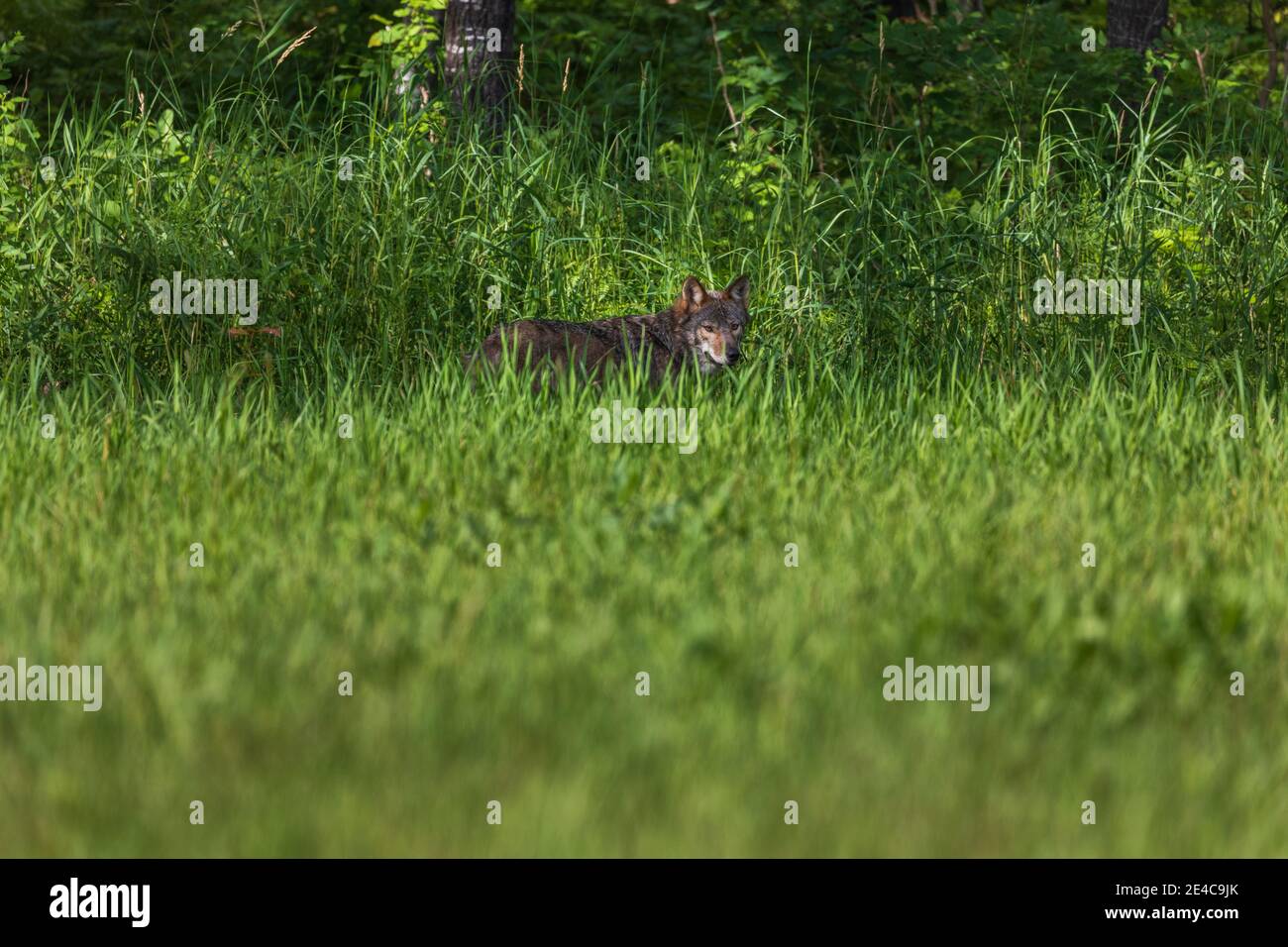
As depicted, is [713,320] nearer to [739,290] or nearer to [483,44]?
[739,290]

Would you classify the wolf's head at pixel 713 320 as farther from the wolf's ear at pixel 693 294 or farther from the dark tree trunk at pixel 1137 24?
the dark tree trunk at pixel 1137 24

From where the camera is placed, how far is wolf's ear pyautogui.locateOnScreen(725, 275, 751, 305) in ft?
26.6

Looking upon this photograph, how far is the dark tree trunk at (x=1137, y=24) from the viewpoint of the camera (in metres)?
12.9

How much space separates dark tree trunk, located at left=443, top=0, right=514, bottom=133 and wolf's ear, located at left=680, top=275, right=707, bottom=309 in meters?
2.77

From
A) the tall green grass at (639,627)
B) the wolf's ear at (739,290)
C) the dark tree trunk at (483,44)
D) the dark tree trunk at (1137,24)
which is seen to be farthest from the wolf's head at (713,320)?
the dark tree trunk at (1137,24)

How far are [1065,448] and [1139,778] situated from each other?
303 centimetres

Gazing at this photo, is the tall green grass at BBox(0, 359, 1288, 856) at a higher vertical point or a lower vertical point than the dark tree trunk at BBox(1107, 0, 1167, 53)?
lower

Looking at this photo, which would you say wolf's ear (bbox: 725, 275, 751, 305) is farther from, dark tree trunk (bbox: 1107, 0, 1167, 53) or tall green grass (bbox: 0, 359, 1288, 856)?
dark tree trunk (bbox: 1107, 0, 1167, 53)

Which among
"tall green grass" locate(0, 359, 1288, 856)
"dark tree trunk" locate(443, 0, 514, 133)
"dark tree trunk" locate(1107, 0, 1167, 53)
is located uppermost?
"dark tree trunk" locate(1107, 0, 1167, 53)

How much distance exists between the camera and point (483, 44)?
10.5m

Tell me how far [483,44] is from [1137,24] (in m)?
5.83

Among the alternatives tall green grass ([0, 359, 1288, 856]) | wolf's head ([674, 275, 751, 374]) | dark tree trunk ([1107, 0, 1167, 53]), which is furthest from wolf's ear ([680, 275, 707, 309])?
dark tree trunk ([1107, 0, 1167, 53])

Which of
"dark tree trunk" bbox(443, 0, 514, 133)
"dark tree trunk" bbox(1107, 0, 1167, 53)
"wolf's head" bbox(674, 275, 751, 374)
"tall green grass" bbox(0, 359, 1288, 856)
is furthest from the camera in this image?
"dark tree trunk" bbox(1107, 0, 1167, 53)
